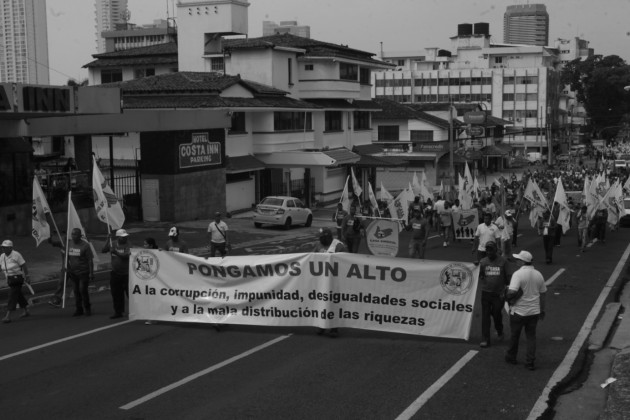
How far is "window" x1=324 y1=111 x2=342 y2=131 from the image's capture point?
49094 millimetres

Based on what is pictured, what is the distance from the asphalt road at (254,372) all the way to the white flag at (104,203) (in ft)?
10.8

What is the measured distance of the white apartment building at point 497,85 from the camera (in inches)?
3994

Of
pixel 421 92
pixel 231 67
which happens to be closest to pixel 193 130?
pixel 231 67

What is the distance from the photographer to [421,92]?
110062 millimetres

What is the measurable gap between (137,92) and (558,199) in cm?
2253

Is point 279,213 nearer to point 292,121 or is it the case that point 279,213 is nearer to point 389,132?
point 292,121

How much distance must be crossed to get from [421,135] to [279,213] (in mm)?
35131

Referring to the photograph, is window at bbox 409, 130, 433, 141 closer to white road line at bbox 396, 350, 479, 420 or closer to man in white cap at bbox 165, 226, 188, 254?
man in white cap at bbox 165, 226, 188, 254

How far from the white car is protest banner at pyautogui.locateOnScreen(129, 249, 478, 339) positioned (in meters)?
20.1

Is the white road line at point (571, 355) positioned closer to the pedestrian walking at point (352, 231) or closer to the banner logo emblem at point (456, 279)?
the banner logo emblem at point (456, 279)

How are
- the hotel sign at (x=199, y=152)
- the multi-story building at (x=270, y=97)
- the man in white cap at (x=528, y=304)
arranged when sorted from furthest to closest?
the multi-story building at (x=270, y=97) < the hotel sign at (x=199, y=152) < the man in white cap at (x=528, y=304)

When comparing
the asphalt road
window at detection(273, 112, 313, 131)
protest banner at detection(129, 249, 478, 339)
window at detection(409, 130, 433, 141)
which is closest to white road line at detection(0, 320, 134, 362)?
the asphalt road

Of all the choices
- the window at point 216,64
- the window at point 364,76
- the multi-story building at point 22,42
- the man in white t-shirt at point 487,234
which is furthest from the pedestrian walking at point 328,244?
the multi-story building at point 22,42

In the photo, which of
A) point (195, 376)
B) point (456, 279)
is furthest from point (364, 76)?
point (195, 376)
